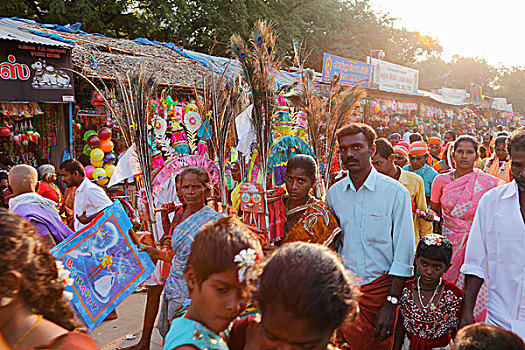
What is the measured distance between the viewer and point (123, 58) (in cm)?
877

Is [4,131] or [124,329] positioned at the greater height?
[4,131]

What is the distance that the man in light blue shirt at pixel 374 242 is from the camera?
2562mm

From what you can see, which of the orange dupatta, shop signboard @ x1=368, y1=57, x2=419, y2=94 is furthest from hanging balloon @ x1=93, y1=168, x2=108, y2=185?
shop signboard @ x1=368, y1=57, x2=419, y2=94

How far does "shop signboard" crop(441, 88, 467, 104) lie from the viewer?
24.7 metres

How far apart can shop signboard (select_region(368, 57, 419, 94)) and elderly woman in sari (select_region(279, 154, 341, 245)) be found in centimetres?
1442

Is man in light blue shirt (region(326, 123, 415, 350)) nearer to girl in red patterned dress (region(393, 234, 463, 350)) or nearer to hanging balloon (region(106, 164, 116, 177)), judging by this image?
girl in red patterned dress (region(393, 234, 463, 350))

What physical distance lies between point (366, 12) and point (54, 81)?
22123mm

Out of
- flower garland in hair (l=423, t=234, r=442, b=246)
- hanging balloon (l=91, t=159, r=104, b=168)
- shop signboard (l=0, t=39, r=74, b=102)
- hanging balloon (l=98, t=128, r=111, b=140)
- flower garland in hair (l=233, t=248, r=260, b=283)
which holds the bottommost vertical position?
hanging balloon (l=91, t=159, r=104, b=168)

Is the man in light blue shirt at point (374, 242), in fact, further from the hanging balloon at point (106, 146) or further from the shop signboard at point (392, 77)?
the shop signboard at point (392, 77)

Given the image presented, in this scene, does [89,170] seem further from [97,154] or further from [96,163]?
[97,154]

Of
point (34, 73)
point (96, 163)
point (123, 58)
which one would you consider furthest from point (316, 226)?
point (123, 58)

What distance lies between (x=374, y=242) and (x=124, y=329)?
10.4ft

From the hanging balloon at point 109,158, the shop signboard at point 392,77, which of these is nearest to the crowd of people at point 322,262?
the hanging balloon at point 109,158

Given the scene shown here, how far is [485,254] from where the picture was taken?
237cm
